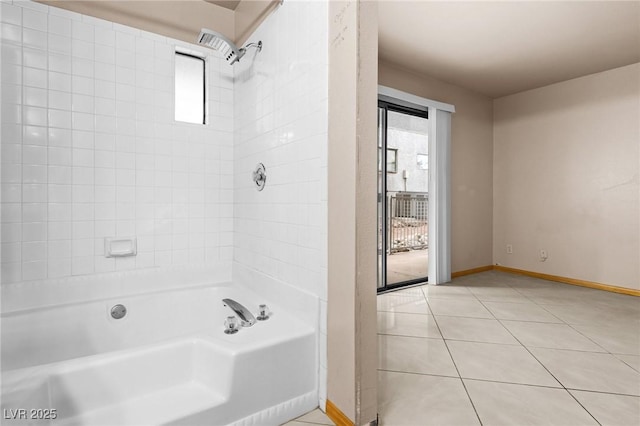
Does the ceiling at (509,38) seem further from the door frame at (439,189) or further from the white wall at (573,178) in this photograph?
the door frame at (439,189)

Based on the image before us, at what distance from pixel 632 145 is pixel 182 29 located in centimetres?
478

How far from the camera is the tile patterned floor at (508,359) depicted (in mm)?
1548

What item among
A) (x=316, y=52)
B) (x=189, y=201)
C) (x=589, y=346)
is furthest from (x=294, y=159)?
(x=589, y=346)

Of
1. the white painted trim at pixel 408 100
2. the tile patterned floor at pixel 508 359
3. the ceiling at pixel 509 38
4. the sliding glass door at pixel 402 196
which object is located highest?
the ceiling at pixel 509 38

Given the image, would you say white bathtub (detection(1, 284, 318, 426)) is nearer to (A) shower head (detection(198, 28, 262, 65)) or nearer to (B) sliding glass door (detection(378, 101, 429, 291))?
(A) shower head (detection(198, 28, 262, 65))

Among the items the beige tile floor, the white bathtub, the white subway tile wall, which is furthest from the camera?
the white subway tile wall

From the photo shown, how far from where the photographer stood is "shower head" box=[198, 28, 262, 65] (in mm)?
1959

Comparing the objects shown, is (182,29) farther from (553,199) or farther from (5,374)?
(553,199)

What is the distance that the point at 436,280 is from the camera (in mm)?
3932

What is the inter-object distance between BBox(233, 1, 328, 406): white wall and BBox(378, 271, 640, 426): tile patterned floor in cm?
61

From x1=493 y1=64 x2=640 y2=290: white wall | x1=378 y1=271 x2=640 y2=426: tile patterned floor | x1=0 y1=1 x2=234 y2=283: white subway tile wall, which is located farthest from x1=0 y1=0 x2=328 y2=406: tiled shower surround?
x1=493 y1=64 x2=640 y2=290: white wall

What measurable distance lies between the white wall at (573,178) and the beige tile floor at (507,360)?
673 millimetres

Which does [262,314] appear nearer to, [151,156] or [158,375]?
[158,375]

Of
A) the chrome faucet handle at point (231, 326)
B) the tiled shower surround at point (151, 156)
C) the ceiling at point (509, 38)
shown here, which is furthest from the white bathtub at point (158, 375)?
the ceiling at point (509, 38)
